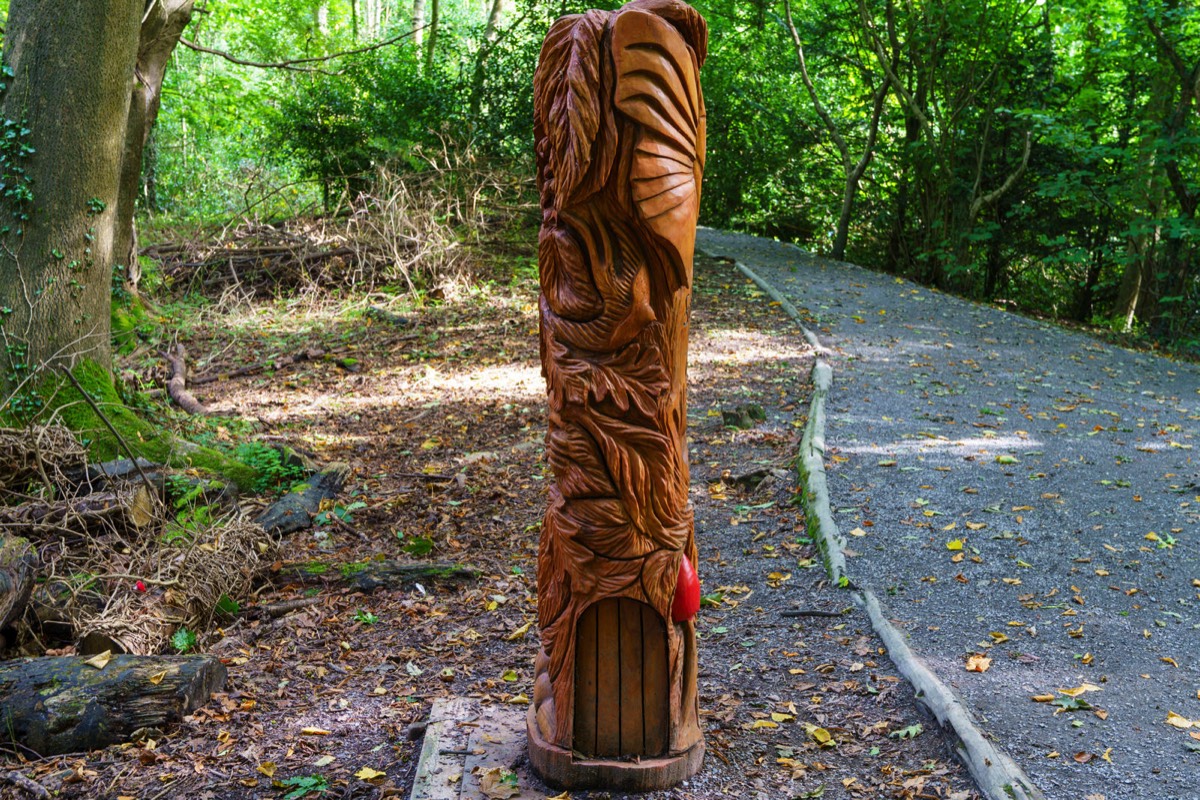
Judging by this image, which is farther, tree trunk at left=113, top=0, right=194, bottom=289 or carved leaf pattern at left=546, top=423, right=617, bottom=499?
tree trunk at left=113, top=0, right=194, bottom=289

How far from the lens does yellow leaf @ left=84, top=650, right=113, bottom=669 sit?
398 centimetres

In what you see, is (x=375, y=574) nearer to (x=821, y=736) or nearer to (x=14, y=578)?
(x=14, y=578)

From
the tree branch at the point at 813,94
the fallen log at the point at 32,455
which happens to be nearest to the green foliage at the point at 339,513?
the fallen log at the point at 32,455

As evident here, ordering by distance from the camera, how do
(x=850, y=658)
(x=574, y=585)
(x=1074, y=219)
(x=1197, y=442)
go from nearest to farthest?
(x=574, y=585) < (x=850, y=658) < (x=1197, y=442) < (x=1074, y=219)

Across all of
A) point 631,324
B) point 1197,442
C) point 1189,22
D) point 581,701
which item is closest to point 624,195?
point 631,324

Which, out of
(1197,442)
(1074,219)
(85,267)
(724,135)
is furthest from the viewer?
(724,135)

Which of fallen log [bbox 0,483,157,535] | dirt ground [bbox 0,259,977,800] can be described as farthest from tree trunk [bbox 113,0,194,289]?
fallen log [bbox 0,483,157,535]

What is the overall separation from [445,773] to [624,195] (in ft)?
6.99

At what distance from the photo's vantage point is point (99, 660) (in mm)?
4000

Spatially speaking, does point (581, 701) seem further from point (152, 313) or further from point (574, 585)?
point (152, 313)

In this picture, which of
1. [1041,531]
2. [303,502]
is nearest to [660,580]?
[1041,531]

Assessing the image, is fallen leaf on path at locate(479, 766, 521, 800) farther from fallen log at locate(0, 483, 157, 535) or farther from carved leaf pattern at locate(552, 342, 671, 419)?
fallen log at locate(0, 483, 157, 535)

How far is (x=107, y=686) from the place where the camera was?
3.88 meters

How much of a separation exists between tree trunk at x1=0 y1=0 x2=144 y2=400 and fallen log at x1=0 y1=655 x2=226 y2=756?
268cm
